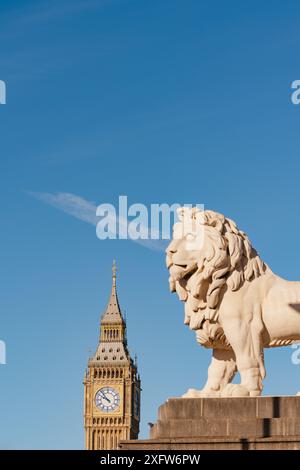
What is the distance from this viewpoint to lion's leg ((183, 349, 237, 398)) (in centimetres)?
2046

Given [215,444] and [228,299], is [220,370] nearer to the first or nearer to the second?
[228,299]

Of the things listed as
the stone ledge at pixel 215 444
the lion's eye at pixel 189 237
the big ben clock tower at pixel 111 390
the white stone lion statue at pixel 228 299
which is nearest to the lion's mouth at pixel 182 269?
the white stone lion statue at pixel 228 299

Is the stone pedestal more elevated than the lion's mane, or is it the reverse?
the lion's mane

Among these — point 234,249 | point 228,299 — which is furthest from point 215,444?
point 234,249

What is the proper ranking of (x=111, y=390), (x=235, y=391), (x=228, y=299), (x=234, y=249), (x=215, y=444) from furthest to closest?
A: (x=111, y=390) < (x=234, y=249) < (x=228, y=299) < (x=235, y=391) < (x=215, y=444)

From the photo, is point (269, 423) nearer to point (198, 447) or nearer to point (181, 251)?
point (198, 447)

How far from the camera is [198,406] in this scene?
1945 centimetres

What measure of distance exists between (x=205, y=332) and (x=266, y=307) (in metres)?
1.14

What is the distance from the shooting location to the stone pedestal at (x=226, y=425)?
18422 mm

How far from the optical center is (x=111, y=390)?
154 metres

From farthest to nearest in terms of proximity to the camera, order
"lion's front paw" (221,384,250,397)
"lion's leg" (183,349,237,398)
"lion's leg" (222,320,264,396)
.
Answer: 1. "lion's leg" (183,349,237,398)
2. "lion's leg" (222,320,264,396)
3. "lion's front paw" (221,384,250,397)

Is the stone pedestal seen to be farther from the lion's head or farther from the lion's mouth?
the lion's mouth

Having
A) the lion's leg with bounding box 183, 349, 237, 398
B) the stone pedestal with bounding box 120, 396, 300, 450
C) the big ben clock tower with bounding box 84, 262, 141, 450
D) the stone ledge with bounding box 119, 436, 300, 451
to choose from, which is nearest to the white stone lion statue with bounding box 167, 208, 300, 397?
the lion's leg with bounding box 183, 349, 237, 398

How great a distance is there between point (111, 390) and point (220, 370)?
134m
